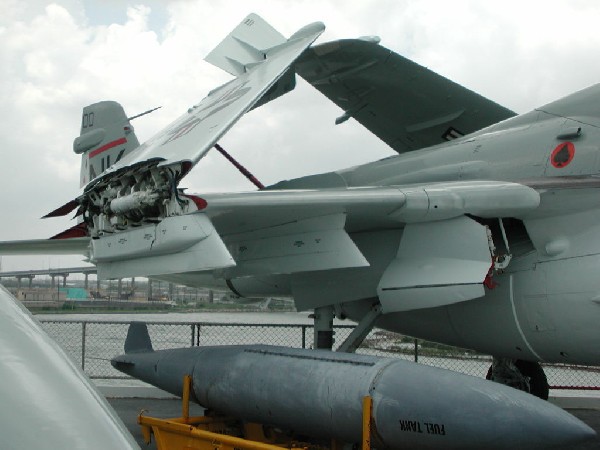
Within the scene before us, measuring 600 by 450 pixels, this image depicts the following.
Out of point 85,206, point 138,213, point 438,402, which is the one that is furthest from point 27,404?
point 85,206

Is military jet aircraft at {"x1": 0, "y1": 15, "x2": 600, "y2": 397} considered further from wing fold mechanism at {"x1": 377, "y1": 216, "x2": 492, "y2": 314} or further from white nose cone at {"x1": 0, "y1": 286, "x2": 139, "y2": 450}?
white nose cone at {"x1": 0, "y1": 286, "x2": 139, "y2": 450}

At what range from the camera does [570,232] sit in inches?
251

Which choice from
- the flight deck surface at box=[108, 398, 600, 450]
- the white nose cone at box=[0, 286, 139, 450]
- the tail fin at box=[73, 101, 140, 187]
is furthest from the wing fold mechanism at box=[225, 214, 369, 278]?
the white nose cone at box=[0, 286, 139, 450]

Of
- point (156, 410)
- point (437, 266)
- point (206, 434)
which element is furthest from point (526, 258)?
point (156, 410)

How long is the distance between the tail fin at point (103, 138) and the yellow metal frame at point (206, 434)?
5.37m

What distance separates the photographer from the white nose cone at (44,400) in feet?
3.95

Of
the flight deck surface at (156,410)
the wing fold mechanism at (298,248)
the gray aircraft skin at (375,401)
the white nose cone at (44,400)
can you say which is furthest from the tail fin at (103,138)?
the white nose cone at (44,400)

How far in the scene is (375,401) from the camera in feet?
16.6

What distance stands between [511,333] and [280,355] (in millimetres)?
2077

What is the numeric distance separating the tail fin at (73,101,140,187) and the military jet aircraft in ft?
12.4

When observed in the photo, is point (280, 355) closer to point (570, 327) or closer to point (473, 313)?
point (473, 313)

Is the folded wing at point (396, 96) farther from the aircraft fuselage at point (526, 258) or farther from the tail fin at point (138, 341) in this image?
the tail fin at point (138, 341)

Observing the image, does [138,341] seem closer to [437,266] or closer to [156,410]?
[156,410]

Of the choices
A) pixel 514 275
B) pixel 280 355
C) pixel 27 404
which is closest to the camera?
pixel 27 404
